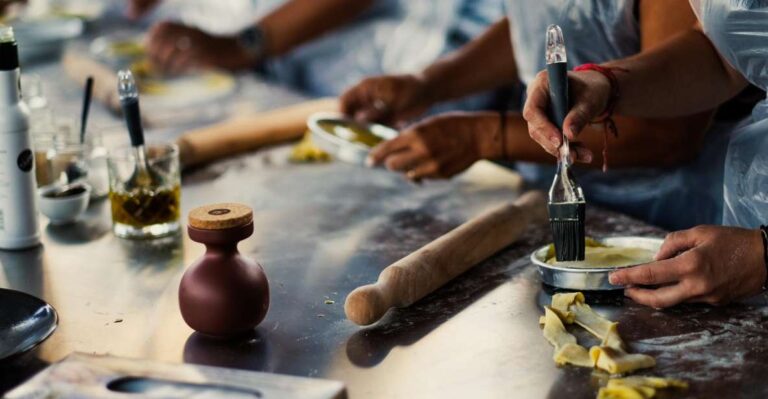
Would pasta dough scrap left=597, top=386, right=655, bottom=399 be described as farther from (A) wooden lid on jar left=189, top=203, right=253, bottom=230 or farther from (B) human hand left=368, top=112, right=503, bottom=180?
(B) human hand left=368, top=112, right=503, bottom=180

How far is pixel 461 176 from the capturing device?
235 centimetres

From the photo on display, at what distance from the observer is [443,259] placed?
1657 millimetres

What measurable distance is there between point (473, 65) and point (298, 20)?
1183mm

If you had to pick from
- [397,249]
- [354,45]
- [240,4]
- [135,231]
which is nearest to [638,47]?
[397,249]

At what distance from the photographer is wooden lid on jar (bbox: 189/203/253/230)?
143cm

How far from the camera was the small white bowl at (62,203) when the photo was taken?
2021 millimetres

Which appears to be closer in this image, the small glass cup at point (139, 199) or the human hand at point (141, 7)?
the small glass cup at point (139, 199)

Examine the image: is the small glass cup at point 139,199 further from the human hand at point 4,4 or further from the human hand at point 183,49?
the human hand at point 4,4

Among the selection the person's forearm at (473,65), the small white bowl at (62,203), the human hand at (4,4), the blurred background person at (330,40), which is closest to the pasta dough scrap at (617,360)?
the small white bowl at (62,203)

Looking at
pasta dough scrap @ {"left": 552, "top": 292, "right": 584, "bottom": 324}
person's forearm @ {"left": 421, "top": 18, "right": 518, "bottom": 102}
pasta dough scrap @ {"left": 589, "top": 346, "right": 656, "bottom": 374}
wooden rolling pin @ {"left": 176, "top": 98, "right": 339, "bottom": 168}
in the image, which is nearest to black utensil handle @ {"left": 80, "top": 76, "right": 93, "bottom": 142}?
wooden rolling pin @ {"left": 176, "top": 98, "right": 339, "bottom": 168}

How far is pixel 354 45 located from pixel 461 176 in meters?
1.53

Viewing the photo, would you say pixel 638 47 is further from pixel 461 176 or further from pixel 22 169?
pixel 22 169

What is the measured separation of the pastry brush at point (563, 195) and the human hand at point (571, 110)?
14 millimetres

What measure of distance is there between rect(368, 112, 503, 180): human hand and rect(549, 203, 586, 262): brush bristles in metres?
0.60
